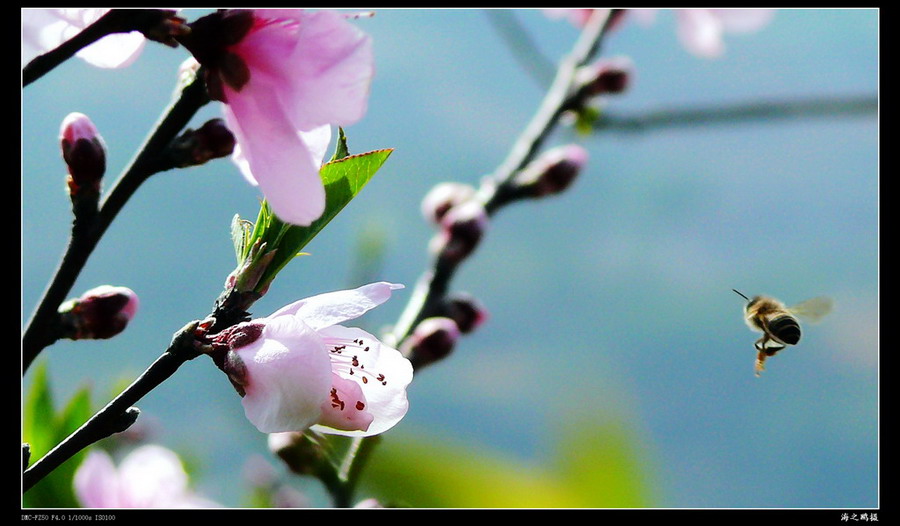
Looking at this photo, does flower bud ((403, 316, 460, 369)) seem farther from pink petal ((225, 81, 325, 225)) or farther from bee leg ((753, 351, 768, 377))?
pink petal ((225, 81, 325, 225))

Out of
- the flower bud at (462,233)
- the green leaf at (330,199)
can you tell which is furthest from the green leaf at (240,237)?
the flower bud at (462,233)

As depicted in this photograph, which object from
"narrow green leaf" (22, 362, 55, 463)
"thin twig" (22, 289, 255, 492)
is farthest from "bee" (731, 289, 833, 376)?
"narrow green leaf" (22, 362, 55, 463)

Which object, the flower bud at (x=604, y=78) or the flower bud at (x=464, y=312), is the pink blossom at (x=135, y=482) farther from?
the flower bud at (x=604, y=78)

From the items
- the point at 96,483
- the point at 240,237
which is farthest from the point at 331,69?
the point at 96,483
